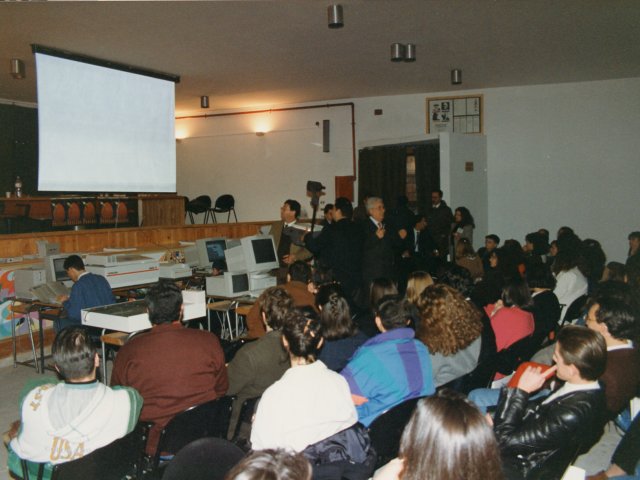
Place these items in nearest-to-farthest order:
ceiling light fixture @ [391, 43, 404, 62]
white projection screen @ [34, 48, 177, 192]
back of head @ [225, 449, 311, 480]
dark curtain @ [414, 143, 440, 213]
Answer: back of head @ [225, 449, 311, 480] → white projection screen @ [34, 48, 177, 192] → ceiling light fixture @ [391, 43, 404, 62] → dark curtain @ [414, 143, 440, 213]

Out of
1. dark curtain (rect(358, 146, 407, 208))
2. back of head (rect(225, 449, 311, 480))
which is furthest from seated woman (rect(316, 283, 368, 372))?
dark curtain (rect(358, 146, 407, 208))

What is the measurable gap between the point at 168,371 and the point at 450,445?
1.56 m

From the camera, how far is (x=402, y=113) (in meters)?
9.68

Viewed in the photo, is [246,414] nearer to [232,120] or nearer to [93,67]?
[93,67]

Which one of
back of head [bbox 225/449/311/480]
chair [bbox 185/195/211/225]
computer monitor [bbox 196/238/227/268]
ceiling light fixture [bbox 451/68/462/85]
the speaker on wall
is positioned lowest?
back of head [bbox 225/449/311/480]

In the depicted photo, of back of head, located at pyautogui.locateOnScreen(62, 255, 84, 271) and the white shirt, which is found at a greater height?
back of head, located at pyautogui.locateOnScreen(62, 255, 84, 271)

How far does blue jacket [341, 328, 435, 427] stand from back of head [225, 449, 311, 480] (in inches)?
56.7

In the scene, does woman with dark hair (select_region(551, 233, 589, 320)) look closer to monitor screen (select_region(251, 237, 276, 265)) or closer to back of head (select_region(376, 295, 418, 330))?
monitor screen (select_region(251, 237, 276, 265))

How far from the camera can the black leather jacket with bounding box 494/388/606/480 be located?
2041 mm

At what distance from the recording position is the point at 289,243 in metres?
5.84

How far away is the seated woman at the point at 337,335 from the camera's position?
10.1 ft

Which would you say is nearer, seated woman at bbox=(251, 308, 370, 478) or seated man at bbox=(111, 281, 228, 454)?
seated woman at bbox=(251, 308, 370, 478)

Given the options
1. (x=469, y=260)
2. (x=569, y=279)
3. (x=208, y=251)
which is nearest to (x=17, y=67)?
(x=208, y=251)

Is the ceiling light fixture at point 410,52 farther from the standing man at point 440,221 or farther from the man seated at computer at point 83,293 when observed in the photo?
the man seated at computer at point 83,293
